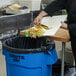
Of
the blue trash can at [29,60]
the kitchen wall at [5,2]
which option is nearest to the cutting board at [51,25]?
the blue trash can at [29,60]

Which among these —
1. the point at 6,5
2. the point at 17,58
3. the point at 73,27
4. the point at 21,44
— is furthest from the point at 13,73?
the point at 6,5

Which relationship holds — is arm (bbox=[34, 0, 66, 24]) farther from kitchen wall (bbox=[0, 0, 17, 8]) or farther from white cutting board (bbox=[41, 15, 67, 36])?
kitchen wall (bbox=[0, 0, 17, 8])

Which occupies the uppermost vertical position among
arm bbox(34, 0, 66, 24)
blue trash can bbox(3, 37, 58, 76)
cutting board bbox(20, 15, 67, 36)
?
arm bbox(34, 0, 66, 24)

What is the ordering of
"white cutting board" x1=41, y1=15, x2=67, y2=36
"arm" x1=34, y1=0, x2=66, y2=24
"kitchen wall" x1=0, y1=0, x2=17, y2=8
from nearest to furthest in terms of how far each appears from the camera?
"white cutting board" x1=41, y1=15, x2=67, y2=36
"arm" x1=34, y1=0, x2=66, y2=24
"kitchen wall" x1=0, y1=0, x2=17, y2=8

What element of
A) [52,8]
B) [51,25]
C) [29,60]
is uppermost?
[52,8]

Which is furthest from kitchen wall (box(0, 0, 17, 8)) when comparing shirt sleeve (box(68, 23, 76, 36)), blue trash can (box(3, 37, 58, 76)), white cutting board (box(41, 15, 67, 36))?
shirt sleeve (box(68, 23, 76, 36))

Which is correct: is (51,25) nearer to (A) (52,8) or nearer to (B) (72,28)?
(A) (52,8)

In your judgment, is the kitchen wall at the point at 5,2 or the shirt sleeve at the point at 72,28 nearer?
the shirt sleeve at the point at 72,28

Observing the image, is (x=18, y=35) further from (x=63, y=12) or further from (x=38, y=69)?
(x=63, y=12)

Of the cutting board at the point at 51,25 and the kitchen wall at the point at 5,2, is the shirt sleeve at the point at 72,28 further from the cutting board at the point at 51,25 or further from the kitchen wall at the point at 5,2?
the kitchen wall at the point at 5,2

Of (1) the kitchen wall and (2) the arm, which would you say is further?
(1) the kitchen wall

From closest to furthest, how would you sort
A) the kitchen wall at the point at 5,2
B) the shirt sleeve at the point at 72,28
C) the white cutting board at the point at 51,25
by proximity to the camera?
the shirt sleeve at the point at 72,28 → the white cutting board at the point at 51,25 → the kitchen wall at the point at 5,2

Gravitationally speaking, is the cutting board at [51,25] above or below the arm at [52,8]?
below

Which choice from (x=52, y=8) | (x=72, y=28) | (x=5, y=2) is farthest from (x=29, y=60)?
(x=5, y=2)
